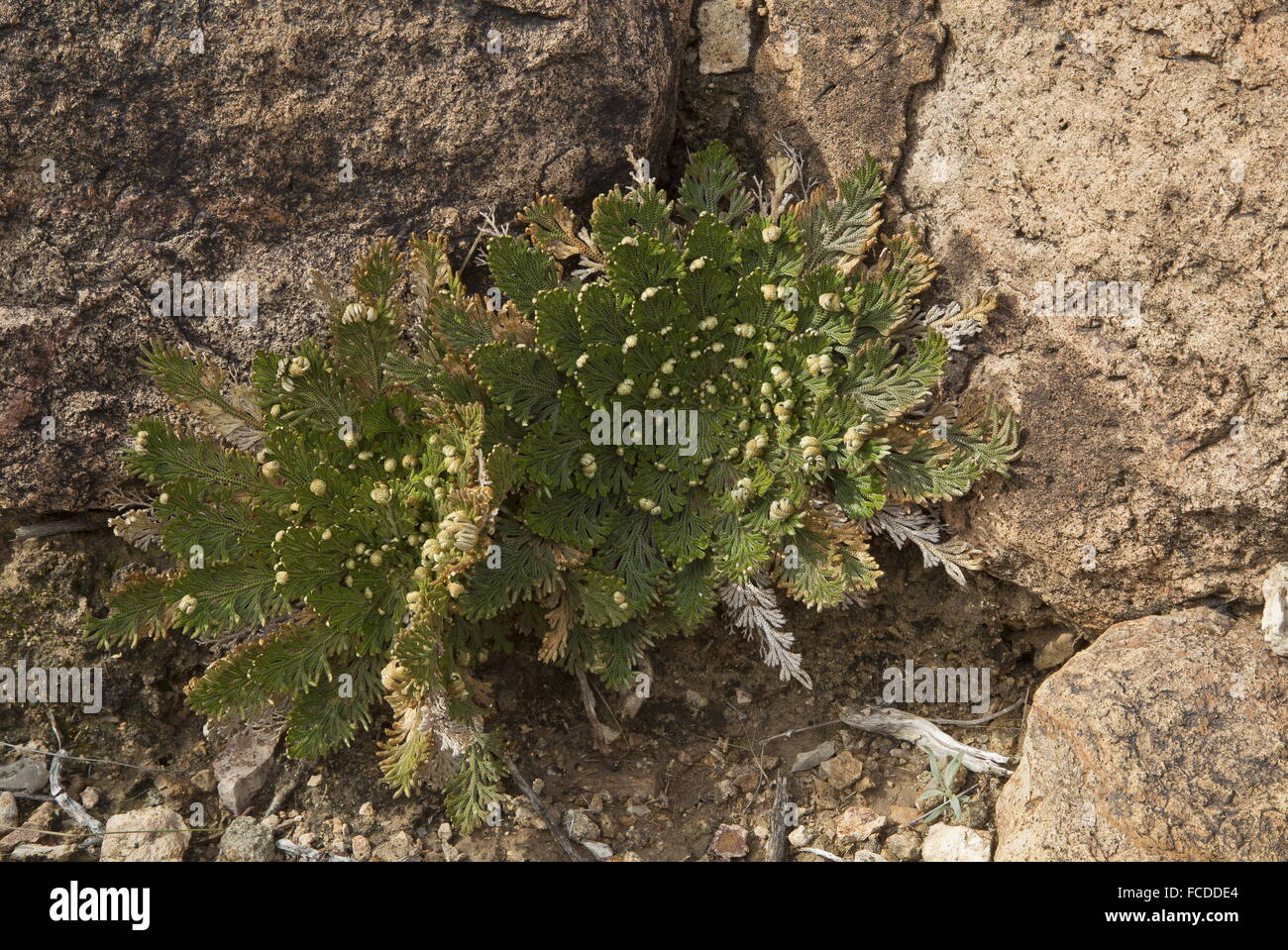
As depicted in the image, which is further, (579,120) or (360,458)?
(579,120)

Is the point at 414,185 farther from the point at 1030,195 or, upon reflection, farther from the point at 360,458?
the point at 1030,195

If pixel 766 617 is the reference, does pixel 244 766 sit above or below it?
below

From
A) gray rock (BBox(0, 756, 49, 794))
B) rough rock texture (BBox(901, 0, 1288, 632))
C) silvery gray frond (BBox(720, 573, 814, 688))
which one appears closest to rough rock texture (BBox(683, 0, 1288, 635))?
rough rock texture (BBox(901, 0, 1288, 632))

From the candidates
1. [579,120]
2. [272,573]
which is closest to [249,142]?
[579,120]

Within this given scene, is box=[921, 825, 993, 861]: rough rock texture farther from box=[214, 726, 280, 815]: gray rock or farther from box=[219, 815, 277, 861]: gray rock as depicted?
box=[214, 726, 280, 815]: gray rock

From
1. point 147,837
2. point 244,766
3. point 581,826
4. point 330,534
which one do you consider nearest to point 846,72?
point 330,534

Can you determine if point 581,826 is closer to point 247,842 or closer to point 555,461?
point 247,842
